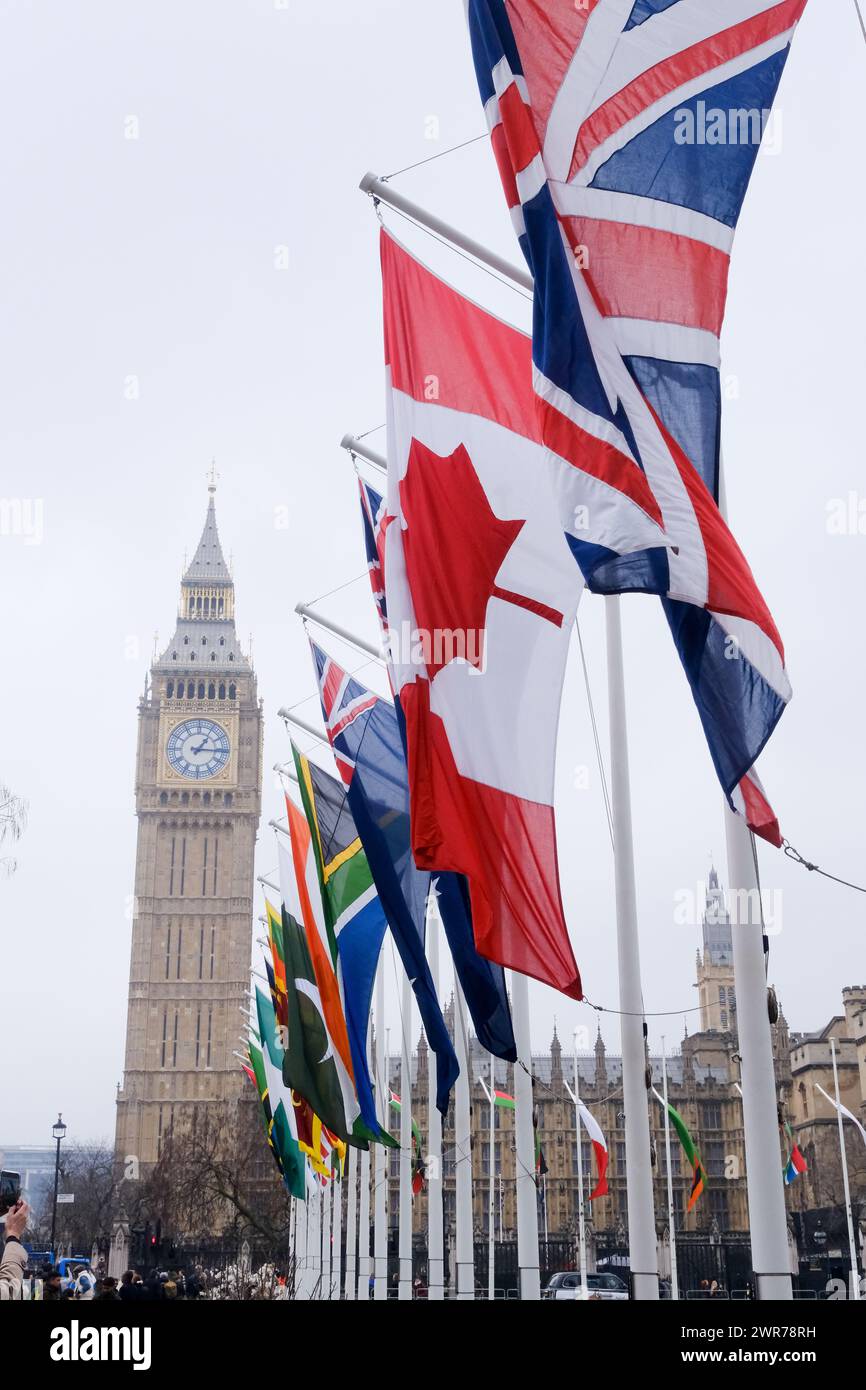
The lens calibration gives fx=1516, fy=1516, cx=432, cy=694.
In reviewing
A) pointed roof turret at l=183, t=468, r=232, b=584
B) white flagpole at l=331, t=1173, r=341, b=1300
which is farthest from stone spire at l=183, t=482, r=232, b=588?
white flagpole at l=331, t=1173, r=341, b=1300

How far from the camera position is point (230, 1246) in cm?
8344

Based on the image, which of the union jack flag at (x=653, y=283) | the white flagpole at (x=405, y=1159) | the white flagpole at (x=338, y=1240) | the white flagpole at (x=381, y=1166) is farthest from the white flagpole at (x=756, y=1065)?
the white flagpole at (x=338, y=1240)

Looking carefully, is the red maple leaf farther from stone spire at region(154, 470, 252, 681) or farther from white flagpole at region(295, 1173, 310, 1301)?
stone spire at region(154, 470, 252, 681)

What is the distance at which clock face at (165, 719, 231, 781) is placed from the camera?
13550cm

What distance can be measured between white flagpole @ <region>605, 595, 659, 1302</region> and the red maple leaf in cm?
212

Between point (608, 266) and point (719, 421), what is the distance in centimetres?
126

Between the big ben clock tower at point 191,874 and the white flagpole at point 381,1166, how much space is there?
94.5m

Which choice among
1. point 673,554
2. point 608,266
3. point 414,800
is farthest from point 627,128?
point 414,800

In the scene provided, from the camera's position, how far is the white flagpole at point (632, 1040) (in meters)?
13.1

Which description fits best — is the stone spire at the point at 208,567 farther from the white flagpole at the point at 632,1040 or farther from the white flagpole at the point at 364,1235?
the white flagpole at the point at 632,1040

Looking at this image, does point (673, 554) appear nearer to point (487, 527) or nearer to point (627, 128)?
point (627, 128)

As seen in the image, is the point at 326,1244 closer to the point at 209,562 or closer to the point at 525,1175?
the point at 525,1175

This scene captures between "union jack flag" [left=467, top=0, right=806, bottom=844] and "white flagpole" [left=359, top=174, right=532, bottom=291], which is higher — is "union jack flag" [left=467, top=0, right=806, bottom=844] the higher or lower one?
the lower one
